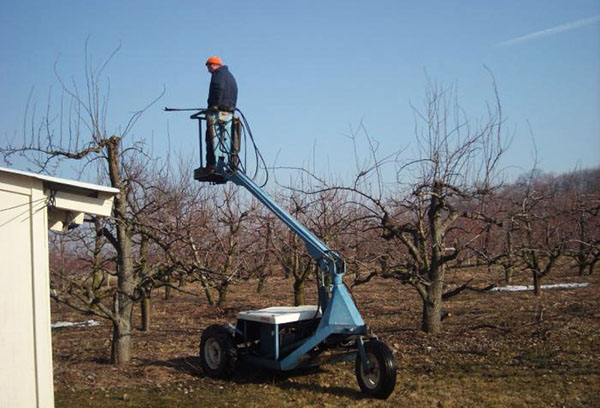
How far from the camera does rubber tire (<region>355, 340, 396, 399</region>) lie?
271 inches

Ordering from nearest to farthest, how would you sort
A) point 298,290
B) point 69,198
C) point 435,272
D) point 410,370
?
point 69,198 < point 410,370 < point 435,272 < point 298,290

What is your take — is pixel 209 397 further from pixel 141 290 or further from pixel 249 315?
pixel 141 290

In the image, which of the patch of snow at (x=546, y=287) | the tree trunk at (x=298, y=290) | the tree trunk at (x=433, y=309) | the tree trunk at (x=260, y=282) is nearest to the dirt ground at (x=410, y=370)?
the tree trunk at (x=433, y=309)

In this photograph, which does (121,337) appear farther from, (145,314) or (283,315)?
(145,314)

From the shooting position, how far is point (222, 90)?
8086mm

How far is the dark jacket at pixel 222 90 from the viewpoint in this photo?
26.5 feet

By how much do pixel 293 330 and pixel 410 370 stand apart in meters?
1.75

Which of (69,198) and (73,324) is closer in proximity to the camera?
(69,198)

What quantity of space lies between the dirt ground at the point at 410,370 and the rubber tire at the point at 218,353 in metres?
0.16

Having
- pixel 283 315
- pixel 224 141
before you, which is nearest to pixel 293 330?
pixel 283 315

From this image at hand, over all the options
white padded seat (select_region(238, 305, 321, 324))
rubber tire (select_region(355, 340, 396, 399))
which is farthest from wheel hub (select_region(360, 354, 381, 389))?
white padded seat (select_region(238, 305, 321, 324))

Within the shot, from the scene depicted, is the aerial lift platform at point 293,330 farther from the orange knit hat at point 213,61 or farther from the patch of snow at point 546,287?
the patch of snow at point 546,287

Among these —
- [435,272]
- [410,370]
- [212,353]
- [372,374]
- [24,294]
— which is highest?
[24,294]

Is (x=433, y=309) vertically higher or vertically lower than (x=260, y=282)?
lower
